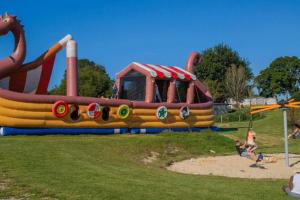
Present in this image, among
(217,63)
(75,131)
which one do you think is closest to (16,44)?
(75,131)

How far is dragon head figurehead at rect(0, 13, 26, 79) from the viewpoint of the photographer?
55.9ft

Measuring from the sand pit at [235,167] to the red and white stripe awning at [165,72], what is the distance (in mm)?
6130

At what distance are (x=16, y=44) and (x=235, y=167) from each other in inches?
397

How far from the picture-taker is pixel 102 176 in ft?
29.6

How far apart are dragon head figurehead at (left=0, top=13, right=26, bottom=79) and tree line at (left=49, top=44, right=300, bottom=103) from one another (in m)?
31.4

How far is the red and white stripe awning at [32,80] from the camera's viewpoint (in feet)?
57.0

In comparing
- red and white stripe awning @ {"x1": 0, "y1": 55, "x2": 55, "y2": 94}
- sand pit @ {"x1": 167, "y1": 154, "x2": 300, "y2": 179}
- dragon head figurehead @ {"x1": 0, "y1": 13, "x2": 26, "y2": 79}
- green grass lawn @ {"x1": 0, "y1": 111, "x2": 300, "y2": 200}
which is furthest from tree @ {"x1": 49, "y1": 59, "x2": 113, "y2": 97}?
sand pit @ {"x1": 167, "y1": 154, "x2": 300, "y2": 179}

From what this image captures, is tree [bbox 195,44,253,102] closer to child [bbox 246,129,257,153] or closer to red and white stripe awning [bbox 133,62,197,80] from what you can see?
red and white stripe awning [bbox 133,62,197,80]

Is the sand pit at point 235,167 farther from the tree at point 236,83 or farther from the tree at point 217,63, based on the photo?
the tree at point 217,63

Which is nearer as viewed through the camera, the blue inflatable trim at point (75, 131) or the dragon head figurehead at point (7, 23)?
the blue inflatable trim at point (75, 131)

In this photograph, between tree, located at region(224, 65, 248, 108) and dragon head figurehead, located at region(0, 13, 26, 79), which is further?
tree, located at region(224, 65, 248, 108)

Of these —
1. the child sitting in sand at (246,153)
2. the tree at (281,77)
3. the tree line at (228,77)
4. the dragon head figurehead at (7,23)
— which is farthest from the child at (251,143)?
the tree at (281,77)

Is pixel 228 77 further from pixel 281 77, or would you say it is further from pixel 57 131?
pixel 57 131

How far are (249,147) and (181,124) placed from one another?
25.7 feet
